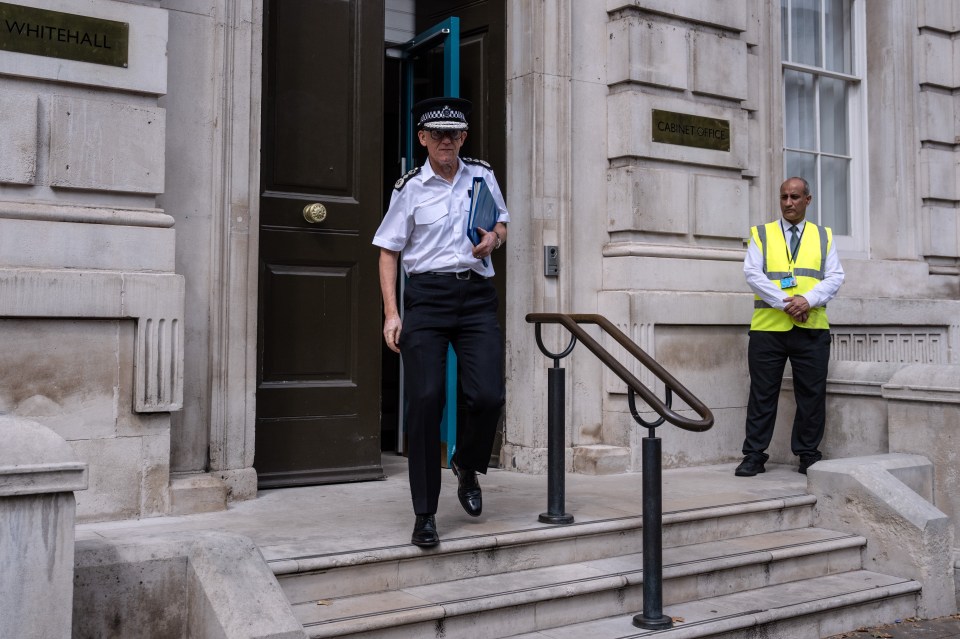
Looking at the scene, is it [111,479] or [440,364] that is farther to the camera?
[111,479]

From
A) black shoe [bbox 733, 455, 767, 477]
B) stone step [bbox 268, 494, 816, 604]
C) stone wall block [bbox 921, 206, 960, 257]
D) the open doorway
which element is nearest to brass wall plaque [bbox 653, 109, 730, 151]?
the open doorway

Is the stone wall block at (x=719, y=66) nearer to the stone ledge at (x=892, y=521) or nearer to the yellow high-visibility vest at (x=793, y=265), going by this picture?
the yellow high-visibility vest at (x=793, y=265)

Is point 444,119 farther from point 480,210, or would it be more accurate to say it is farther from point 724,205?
point 724,205

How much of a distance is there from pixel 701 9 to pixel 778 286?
219 centimetres

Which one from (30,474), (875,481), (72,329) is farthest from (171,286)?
(875,481)

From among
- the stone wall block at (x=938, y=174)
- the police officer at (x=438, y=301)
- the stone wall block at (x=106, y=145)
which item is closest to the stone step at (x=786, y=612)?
the police officer at (x=438, y=301)

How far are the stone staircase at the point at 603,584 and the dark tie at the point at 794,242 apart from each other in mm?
1742

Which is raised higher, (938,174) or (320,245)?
(938,174)

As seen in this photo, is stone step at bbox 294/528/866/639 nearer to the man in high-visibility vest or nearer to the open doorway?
the man in high-visibility vest

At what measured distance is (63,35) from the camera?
5.11 meters

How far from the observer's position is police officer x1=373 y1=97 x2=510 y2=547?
4.77 metres

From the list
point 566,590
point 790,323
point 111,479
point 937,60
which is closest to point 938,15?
point 937,60

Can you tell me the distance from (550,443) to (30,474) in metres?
2.75

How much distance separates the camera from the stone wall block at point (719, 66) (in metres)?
7.60
